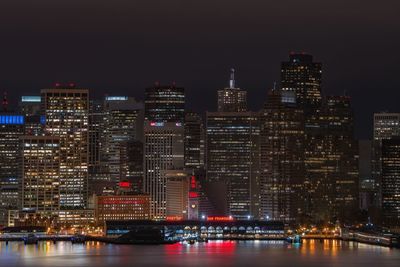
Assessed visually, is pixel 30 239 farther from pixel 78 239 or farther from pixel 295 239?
pixel 295 239

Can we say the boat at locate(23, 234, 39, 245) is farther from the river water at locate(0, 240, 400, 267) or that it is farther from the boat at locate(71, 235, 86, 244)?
the boat at locate(71, 235, 86, 244)

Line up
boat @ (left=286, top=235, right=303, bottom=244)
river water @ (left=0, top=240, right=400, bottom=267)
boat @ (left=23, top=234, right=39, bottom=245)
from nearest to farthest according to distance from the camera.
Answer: river water @ (left=0, top=240, right=400, bottom=267), boat @ (left=23, top=234, right=39, bottom=245), boat @ (left=286, top=235, right=303, bottom=244)

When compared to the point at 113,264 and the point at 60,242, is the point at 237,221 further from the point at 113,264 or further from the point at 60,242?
the point at 113,264

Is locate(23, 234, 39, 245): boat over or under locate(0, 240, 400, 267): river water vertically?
over

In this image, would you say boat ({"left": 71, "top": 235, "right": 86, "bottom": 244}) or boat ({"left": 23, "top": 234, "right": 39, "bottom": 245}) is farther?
boat ({"left": 71, "top": 235, "right": 86, "bottom": 244})

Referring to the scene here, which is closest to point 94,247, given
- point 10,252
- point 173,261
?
point 10,252

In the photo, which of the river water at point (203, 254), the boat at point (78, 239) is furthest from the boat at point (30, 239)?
the boat at point (78, 239)

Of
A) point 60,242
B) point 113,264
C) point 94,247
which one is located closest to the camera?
point 113,264

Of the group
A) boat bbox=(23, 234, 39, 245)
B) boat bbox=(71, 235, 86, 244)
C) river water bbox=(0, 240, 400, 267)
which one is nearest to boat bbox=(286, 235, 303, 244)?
river water bbox=(0, 240, 400, 267)
